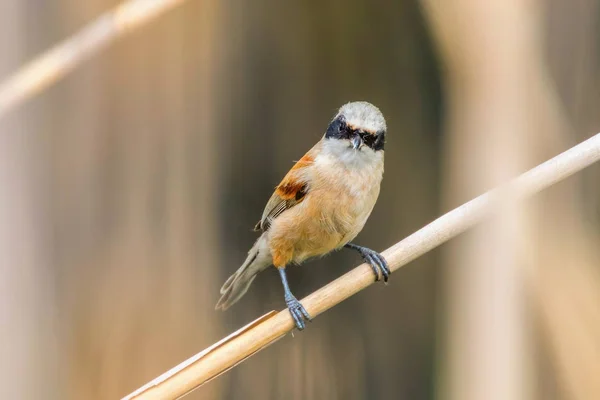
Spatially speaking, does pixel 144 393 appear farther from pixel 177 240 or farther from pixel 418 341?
pixel 418 341

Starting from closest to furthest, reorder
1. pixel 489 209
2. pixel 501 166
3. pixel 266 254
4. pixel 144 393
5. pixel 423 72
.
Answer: pixel 144 393
pixel 489 209
pixel 501 166
pixel 266 254
pixel 423 72

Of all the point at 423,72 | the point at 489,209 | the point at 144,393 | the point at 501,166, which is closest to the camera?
the point at 144,393

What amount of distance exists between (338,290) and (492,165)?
0.70 metres

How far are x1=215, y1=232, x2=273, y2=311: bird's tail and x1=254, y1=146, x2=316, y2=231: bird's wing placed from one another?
0.18ft

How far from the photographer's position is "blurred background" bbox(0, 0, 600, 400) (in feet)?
6.24

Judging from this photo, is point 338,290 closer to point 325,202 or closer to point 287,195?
point 325,202

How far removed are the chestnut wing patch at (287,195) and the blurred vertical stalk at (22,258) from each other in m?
0.64

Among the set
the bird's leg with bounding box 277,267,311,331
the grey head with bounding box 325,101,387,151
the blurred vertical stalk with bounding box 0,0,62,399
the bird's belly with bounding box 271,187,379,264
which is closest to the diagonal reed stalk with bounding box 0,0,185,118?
the blurred vertical stalk with bounding box 0,0,62,399

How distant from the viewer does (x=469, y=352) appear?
194cm

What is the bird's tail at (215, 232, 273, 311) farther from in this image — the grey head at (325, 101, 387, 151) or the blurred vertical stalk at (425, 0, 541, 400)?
the blurred vertical stalk at (425, 0, 541, 400)

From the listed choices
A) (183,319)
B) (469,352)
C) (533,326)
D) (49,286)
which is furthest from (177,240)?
(533,326)

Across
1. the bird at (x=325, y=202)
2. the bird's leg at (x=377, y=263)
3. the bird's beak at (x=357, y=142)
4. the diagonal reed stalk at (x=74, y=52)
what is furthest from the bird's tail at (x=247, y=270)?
the diagonal reed stalk at (x=74, y=52)

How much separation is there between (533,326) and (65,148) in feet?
4.87

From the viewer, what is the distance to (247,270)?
2039 millimetres
